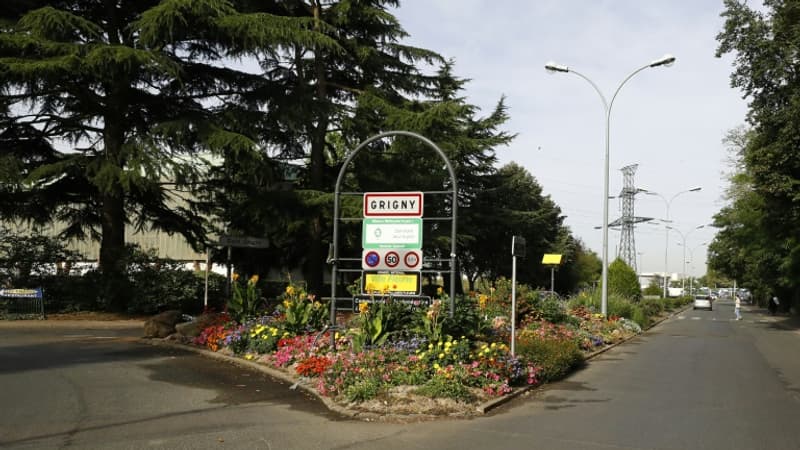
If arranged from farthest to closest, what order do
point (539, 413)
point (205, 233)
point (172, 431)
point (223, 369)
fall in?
point (205, 233)
point (223, 369)
point (539, 413)
point (172, 431)

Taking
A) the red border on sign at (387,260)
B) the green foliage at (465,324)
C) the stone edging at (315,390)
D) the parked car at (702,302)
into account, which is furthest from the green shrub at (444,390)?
the parked car at (702,302)

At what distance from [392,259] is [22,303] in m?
15.1

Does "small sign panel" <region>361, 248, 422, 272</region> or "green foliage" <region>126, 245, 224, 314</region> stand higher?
"small sign panel" <region>361, 248, 422, 272</region>

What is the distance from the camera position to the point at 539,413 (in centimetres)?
946

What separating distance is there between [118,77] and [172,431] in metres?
18.1

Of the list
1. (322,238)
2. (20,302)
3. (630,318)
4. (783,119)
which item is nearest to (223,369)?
(20,302)

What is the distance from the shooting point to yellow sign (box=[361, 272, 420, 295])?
12828 mm

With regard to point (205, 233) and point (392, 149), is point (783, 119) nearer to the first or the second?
point (392, 149)

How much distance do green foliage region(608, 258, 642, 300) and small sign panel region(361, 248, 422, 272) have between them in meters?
28.8

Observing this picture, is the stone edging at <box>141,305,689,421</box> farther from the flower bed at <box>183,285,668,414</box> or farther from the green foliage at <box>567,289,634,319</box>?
the green foliage at <box>567,289,634,319</box>

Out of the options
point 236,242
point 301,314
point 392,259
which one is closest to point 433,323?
point 392,259

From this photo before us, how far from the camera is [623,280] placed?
4019 centimetres

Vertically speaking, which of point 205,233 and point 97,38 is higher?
point 97,38

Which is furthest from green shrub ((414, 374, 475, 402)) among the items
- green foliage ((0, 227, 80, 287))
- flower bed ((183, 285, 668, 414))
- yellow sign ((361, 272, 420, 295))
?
green foliage ((0, 227, 80, 287))
